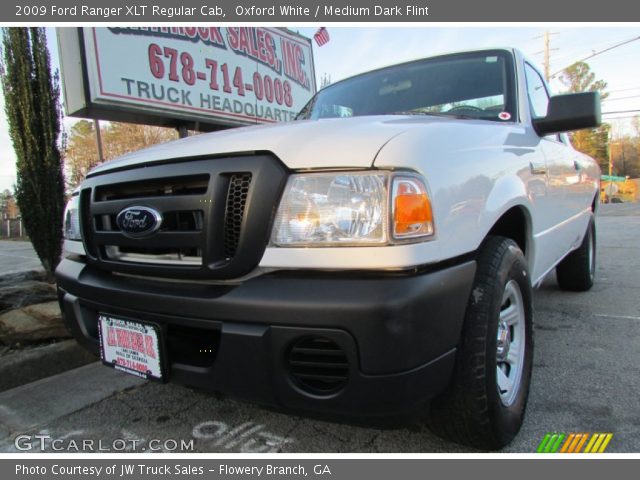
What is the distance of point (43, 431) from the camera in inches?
87.0

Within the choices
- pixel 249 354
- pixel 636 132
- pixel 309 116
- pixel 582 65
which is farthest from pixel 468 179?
pixel 636 132

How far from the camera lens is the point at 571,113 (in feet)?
7.94

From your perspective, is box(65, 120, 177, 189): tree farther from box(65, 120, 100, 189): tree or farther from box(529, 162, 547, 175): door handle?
box(529, 162, 547, 175): door handle

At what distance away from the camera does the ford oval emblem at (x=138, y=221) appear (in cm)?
164

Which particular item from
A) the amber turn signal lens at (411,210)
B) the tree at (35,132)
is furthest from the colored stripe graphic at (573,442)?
the tree at (35,132)

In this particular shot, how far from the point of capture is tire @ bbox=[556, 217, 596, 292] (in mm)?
4297

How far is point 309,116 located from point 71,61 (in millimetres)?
2839

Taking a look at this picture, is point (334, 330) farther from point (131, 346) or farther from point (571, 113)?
point (571, 113)

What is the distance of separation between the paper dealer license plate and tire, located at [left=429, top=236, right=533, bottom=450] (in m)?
1.00

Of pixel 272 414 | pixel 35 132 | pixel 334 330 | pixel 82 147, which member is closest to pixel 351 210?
pixel 334 330

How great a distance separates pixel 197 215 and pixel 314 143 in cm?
48

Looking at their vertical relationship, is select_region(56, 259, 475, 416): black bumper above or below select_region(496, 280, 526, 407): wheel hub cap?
above

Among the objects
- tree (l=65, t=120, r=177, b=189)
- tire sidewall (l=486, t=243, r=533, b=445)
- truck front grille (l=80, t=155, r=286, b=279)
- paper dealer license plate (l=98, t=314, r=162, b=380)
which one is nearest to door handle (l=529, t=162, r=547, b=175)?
tire sidewall (l=486, t=243, r=533, b=445)

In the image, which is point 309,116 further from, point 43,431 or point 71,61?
point 71,61
